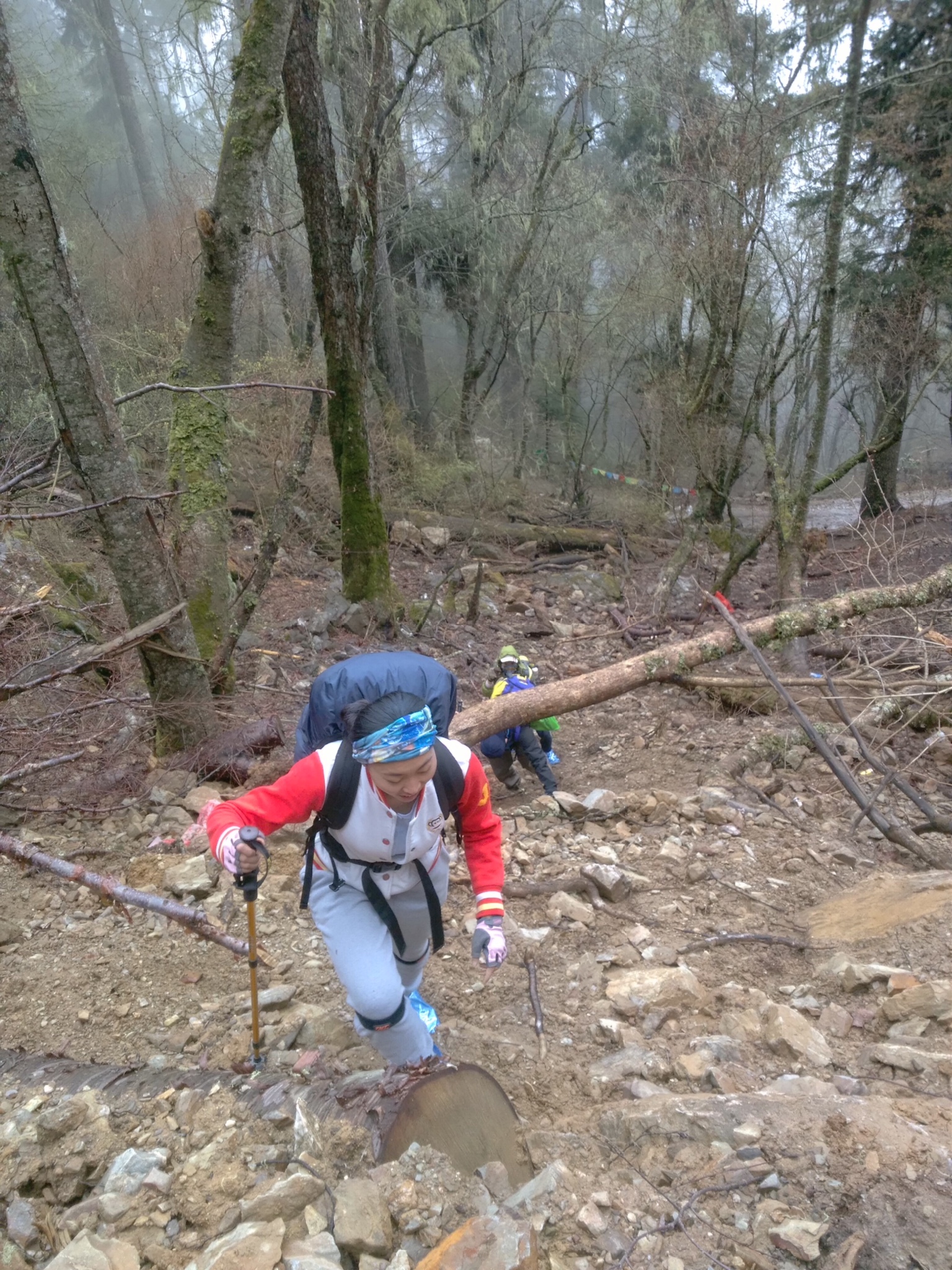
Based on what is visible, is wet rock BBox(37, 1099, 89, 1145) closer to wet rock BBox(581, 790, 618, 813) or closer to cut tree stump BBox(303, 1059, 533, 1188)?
cut tree stump BBox(303, 1059, 533, 1188)

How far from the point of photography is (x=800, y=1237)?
6.23 feet

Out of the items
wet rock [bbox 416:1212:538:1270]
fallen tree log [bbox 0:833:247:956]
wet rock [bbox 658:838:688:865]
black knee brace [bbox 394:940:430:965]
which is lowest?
wet rock [bbox 658:838:688:865]

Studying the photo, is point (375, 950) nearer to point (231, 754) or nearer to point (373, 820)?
point (373, 820)

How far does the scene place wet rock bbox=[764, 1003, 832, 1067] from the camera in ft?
9.20

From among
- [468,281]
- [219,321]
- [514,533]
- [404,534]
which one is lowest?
[514,533]

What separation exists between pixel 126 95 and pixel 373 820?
3584 cm

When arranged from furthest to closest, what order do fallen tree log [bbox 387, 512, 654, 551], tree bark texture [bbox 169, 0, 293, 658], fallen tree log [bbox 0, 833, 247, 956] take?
1. fallen tree log [bbox 387, 512, 654, 551]
2. tree bark texture [bbox 169, 0, 293, 658]
3. fallen tree log [bbox 0, 833, 247, 956]

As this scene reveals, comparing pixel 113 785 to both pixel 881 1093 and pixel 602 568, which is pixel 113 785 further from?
pixel 602 568

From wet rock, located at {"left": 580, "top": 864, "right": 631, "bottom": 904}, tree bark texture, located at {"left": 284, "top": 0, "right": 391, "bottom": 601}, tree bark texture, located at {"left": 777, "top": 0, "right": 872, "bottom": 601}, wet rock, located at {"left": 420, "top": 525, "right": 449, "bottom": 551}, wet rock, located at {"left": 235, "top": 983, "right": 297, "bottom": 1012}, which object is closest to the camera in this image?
wet rock, located at {"left": 235, "top": 983, "right": 297, "bottom": 1012}

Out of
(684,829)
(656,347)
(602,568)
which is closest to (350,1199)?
(684,829)

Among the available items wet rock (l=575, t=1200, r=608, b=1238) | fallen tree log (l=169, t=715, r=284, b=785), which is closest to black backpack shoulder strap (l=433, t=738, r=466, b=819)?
wet rock (l=575, t=1200, r=608, b=1238)

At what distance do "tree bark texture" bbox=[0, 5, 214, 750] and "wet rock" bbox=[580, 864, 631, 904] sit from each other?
2.87m

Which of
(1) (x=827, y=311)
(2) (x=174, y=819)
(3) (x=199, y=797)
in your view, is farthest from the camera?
(1) (x=827, y=311)

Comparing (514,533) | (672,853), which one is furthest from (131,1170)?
(514,533)
